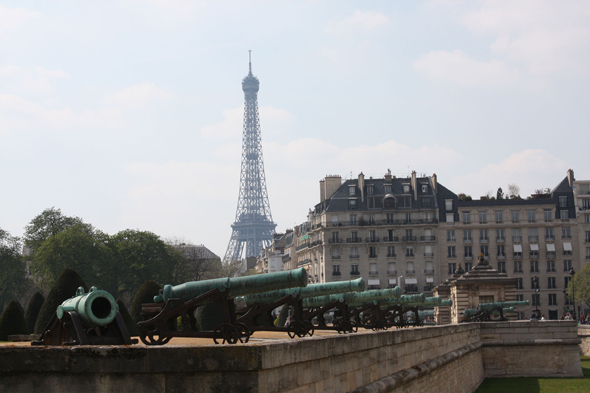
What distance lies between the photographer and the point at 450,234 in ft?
292

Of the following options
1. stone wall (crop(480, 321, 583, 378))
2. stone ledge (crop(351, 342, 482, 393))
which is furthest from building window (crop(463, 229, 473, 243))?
stone ledge (crop(351, 342, 482, 393))

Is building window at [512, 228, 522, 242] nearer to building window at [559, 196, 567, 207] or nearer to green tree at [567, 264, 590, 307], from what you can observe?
building window at [559, 196, 567, 207]

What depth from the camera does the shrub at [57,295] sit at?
28.5 m

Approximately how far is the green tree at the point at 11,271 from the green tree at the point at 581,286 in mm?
53222

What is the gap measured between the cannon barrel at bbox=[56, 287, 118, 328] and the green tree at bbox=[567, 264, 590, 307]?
72770 mm

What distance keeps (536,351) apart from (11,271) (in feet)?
172

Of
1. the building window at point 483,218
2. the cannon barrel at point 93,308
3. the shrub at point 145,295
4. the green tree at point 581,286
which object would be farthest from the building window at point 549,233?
the cannon barrel at point 93,308

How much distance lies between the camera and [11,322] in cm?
2909

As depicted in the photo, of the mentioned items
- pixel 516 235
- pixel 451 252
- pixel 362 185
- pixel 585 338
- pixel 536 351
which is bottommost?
pixel 585 338

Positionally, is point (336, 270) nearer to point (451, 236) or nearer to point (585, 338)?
point (451, 236)

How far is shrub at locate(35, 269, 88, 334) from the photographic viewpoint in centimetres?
2853

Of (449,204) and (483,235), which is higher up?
(449,204)

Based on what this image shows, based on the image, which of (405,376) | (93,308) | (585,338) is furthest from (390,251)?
(93,308)

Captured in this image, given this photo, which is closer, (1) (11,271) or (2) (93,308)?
(2) (93,308)
